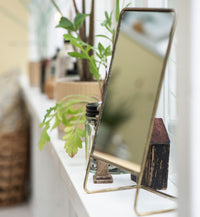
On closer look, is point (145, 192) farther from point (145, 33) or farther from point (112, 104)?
point (145, 33)

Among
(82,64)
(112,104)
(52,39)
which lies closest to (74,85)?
(82,64)

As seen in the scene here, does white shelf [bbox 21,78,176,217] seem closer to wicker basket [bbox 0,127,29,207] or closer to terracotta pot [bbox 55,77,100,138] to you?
terracotta pot [bbox 55,77,100,138]

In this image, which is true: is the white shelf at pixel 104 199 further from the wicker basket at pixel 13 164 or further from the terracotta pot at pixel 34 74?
the terracotta pot at pixel 34 74

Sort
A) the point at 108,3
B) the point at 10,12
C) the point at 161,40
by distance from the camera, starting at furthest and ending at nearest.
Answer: the point at 10,12, the point at 108,3, the point at 161,40

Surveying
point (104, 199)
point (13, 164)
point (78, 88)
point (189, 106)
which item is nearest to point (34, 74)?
point (13, 164)

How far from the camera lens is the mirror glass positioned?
517mm

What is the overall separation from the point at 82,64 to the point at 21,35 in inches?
96.8

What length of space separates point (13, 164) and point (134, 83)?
1980mm

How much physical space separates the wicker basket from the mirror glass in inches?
71.1

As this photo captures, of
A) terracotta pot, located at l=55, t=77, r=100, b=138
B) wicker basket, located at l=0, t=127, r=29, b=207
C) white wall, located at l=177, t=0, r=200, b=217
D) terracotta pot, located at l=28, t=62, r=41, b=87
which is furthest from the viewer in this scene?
terracotta pot, located at l=28, t=62, r=41, b=87

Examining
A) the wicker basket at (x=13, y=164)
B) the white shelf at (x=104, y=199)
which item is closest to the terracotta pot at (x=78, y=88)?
the white shelf at (x=104, y=199)

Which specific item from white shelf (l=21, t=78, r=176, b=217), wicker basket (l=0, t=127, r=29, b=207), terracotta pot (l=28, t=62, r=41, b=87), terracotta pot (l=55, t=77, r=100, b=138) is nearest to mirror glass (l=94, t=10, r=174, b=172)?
white shelf (l=21, t=78, r=176, b=217)

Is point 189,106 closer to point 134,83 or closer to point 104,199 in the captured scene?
point 134,83

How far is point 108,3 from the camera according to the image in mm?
1300
